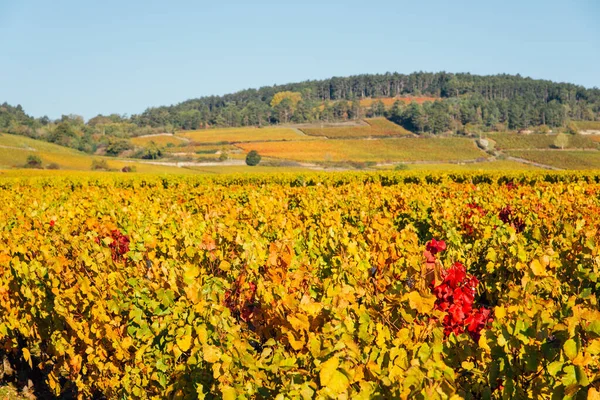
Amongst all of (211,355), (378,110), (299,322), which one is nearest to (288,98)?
(378,110)

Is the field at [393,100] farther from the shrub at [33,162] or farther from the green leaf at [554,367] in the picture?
the green leaf at [554,367]

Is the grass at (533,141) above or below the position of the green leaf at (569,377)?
above

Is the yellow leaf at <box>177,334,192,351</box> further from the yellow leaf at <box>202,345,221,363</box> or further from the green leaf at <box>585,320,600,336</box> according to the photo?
the green leaf at <box>585,320,600,336</box>

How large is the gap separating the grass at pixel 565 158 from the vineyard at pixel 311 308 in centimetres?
9258

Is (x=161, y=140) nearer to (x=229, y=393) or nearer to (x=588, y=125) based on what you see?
(x=588, y=125)

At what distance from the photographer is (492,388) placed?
261 cm

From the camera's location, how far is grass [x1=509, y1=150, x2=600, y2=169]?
302 ft

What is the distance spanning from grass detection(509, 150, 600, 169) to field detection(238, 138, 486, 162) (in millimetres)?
7885

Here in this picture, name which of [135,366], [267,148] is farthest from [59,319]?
[267,148]

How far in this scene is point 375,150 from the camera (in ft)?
362

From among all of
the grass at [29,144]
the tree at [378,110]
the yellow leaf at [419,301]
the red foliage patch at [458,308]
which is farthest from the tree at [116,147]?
the yellow leaf at [419,301]

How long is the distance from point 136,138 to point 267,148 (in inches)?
1658

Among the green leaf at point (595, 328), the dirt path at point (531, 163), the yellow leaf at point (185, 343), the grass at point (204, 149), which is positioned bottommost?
the dirt path at point (531, 163)

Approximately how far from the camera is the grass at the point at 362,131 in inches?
5039
